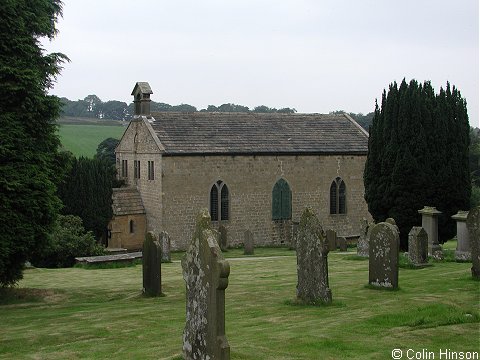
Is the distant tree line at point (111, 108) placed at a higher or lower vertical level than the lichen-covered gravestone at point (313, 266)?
higher

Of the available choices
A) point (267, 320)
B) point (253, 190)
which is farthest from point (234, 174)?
point (267, 320)

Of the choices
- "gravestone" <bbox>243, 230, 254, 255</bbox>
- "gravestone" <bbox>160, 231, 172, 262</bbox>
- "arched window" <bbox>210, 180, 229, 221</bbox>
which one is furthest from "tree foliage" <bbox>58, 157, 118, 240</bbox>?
"gravestone" <bbox>160, 231, 172, 262</bbox>

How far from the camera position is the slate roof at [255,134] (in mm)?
39634

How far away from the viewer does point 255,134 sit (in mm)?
41969

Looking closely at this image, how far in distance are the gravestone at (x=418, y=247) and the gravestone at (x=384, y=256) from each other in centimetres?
489

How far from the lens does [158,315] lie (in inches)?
575

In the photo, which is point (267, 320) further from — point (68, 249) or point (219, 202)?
point (219, 202)

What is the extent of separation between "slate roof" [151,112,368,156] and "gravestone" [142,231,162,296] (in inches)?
821

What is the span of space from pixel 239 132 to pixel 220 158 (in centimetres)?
275

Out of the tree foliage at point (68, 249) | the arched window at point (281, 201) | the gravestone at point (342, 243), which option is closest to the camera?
the tree foliage at point (68, 249)

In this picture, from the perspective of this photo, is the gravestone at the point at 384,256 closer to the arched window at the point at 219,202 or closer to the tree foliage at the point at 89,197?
the arched window at the point at 219,202

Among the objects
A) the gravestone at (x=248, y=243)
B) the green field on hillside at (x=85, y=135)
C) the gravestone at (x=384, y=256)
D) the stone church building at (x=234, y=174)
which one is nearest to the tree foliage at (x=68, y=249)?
the stone church building at (x=234, y=174)

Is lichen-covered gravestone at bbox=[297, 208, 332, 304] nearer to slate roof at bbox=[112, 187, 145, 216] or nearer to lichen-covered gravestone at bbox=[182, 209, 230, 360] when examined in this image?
lichen-covered gravestone at bbox=[182, 209, 230, 360]

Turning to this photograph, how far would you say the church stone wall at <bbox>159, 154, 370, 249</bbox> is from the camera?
38.8 meters
